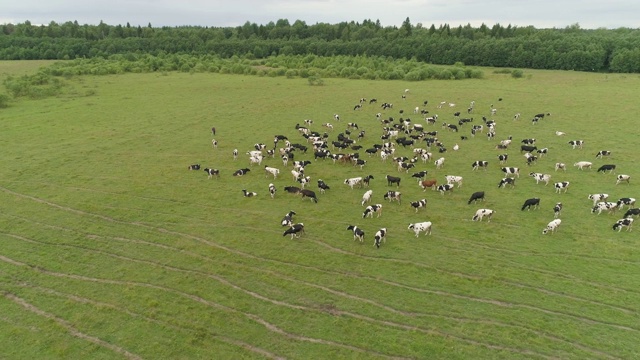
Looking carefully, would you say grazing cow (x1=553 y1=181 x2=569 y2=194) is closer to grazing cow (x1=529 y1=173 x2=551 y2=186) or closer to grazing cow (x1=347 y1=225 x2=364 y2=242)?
grazing cow (x1=529 y1=173 x2=551 y2=186)

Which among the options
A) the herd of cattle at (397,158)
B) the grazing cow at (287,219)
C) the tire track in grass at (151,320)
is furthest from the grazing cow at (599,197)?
the tire track in grass at (151,320)

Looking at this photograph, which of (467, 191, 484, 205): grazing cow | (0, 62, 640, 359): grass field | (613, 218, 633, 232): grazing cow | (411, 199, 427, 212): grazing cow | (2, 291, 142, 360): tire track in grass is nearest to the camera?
(2, 291, 142, 360): tire track in grass

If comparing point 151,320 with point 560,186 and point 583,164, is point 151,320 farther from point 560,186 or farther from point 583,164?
point 583,164

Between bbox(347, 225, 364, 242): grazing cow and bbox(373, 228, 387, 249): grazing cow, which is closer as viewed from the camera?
bbox(373, 228, 387, 249): grazing cow

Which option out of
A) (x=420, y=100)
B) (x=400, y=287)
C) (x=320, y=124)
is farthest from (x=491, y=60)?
(x=400, y=287)

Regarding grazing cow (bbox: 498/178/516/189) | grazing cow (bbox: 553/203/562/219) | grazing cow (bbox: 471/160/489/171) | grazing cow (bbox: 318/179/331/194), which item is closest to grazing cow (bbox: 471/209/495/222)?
grazing cow (bbox: 553/203/562/219)

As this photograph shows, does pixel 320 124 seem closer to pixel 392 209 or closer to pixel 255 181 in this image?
pixel 255 181
